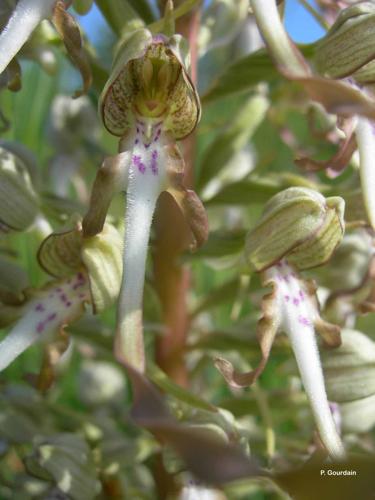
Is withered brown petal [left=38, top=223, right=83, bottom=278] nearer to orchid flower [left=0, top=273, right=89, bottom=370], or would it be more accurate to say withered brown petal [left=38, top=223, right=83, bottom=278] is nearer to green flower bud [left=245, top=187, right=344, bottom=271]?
orchid flower [left=0, top=273, right=89, bottom=370]

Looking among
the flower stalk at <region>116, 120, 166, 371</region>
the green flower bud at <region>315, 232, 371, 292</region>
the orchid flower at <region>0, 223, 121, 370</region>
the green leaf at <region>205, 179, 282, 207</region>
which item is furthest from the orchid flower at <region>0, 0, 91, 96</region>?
the green flower bud at <region>315, 232, 371, 292</region>

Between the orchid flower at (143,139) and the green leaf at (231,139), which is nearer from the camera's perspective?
the orchid flower at (143,139)

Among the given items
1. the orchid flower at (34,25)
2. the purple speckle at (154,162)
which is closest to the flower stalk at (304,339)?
the purple speckle at (154,162)

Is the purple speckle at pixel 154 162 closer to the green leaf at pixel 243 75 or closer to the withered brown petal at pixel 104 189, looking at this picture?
the withered brown petal at pixel 104 189

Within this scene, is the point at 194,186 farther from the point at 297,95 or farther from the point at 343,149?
the point at 343,149

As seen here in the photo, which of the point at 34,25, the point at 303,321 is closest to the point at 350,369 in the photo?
Answer: the point at 303,321

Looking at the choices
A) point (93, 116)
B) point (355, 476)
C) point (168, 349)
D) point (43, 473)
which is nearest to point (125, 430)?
point (168, 349)

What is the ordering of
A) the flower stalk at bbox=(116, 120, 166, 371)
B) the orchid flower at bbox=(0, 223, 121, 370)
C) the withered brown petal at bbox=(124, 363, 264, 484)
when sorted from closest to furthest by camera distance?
the withered brown petal at bbox=(124, 363, 264, 484) < the flower stalk at bbox=(116, 120, 166, 371) < the orchid flower at bbox=(0, 223, 121, 370)

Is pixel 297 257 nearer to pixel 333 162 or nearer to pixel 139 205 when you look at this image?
pixel 333 162
